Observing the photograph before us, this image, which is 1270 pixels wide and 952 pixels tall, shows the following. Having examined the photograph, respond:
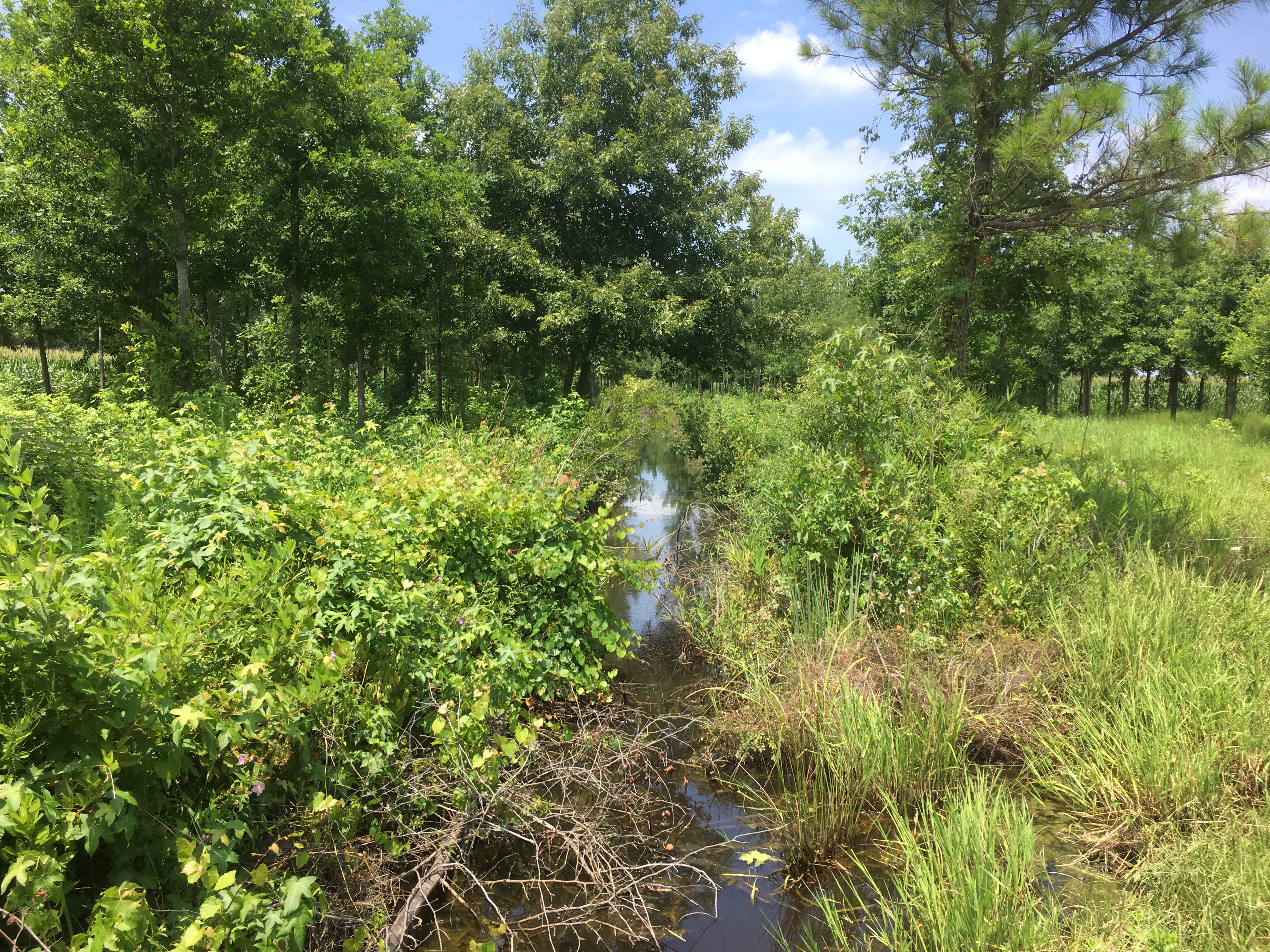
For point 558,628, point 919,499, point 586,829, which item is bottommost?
point 586,829

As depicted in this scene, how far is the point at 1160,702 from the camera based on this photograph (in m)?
3.91

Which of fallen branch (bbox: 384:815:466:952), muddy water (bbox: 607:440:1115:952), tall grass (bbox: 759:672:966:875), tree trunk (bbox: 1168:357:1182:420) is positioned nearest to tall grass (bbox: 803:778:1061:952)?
muddy water (bbox: 607:440:1115:952)

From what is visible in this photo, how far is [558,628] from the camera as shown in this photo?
518 cm

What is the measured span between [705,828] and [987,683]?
6.96 feet

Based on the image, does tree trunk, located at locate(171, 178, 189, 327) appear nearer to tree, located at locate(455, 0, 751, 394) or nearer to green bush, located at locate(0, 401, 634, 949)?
green bush, located at locate(0, 401, 634, 949)

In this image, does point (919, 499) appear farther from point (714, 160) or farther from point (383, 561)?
point (714, 160)

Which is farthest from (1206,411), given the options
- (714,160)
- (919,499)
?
(919,499)

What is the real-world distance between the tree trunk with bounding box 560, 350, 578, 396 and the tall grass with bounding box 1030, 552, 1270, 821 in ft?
46.9


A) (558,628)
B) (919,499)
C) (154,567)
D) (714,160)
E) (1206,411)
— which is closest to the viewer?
(154,567)

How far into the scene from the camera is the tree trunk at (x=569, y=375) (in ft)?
59.7

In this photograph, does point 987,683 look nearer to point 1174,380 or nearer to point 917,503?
point 917,503

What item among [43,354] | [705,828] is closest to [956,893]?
[705,828]

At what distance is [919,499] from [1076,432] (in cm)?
1344

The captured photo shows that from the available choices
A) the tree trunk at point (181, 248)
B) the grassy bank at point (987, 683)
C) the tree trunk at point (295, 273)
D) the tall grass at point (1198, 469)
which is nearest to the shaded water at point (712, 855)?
the grassy bank at point (987, 683)
